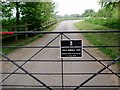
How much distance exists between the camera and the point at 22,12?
2017 centimetres

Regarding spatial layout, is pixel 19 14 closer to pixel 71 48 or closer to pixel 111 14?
pixel 71 48

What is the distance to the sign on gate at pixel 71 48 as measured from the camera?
4.46 metres

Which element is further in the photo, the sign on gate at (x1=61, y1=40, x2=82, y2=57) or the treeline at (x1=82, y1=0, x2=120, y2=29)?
the treeline at (x1=82, y1=0, x2=120, y2=29)

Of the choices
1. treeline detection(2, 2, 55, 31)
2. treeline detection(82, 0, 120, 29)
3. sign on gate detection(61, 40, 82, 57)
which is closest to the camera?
sign on gate detection(61, 40, 82, 57)

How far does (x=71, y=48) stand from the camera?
14.7ft

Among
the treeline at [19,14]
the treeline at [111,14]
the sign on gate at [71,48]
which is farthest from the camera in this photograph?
the treeline at [111,14]

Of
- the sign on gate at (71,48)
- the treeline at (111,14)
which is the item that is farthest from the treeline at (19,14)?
the sign on gate at (71,48)

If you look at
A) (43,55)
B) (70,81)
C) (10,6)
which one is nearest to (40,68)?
(70,81)

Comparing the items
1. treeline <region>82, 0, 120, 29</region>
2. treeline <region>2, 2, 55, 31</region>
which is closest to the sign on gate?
treeline <region>2, 2, 55, 31</region>

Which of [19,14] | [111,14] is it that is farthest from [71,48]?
[111,14]

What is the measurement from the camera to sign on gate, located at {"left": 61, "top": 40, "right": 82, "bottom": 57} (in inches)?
176

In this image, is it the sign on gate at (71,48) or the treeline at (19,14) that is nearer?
the sign on gate at (71,48)

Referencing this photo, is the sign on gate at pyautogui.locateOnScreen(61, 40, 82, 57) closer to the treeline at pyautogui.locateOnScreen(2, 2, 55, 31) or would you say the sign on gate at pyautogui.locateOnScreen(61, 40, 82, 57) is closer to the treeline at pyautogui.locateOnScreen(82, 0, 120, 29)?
the treeline at pyautogui.locateOnScreen(2, 2, 55, 31)

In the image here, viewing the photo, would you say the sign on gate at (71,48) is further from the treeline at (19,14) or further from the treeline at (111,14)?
the treeline at (111,14)
